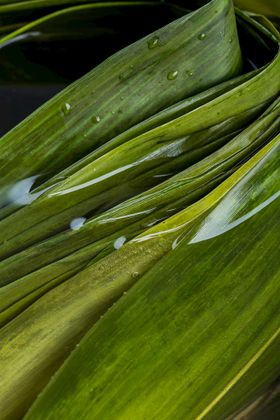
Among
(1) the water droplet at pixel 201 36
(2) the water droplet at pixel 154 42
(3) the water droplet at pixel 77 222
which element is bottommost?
(3) the water droplet at pixel 77 222

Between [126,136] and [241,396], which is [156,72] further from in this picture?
[241,396]

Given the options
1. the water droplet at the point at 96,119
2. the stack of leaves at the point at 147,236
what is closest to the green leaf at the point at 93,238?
the stack of leaves at the point at 147,236

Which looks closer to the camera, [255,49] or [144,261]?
[144,261]

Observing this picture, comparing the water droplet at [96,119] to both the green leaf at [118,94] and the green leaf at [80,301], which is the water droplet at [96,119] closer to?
the green leaf at [118,94]

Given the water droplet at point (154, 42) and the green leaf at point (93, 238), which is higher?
the water droplet at point (154, 42)

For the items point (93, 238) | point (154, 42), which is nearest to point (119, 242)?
point (93, 238)

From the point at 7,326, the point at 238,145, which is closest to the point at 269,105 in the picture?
the point at 238,145

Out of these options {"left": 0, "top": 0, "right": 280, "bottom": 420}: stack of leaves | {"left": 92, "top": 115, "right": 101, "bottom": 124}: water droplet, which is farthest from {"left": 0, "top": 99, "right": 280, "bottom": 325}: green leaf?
{"left": 92, "top": 115, "right": 101, "bottom": 124}: water droplet
